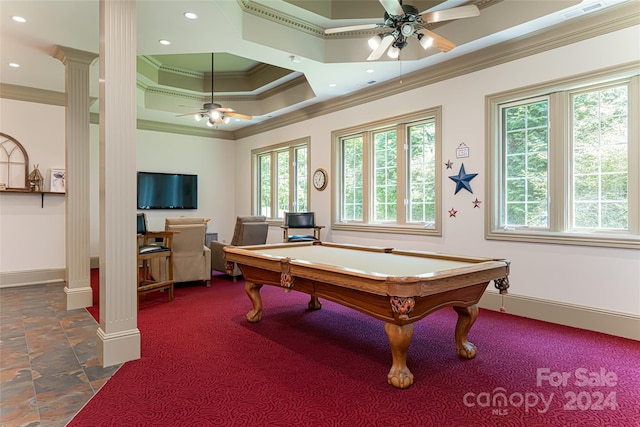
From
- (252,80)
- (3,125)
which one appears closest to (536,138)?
(252,80)

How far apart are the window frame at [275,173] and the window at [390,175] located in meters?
0.90

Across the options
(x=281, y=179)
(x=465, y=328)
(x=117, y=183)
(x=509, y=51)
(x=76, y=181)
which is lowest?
(x=465, y=328)

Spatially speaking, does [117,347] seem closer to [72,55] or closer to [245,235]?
[245,235]

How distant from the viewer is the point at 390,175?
5.88m

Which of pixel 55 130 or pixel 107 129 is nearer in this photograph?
pixel 107 129

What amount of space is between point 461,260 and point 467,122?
240 cm

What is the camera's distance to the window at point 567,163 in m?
3.55

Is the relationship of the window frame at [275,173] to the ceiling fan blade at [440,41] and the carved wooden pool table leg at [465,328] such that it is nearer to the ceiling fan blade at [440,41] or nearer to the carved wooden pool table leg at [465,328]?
the ceiling fan blade at [440,41]

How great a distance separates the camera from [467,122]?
465 cm

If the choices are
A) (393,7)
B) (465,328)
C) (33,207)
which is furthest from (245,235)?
(393,7)

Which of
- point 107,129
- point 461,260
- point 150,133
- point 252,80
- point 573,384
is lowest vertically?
point 573,384

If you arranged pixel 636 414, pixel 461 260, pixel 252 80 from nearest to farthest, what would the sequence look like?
1. pixel 636 414
2. pixel 461 260
3. pixel 252 80

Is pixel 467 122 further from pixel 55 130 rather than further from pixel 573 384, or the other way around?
pixel 55 130

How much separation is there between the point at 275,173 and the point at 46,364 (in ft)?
19.8
